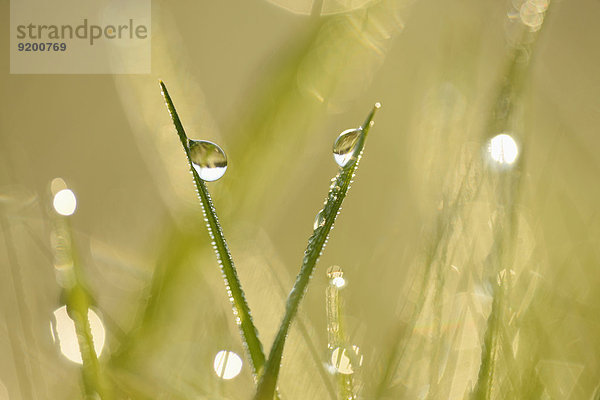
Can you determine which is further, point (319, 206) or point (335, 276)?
point (319, 206)

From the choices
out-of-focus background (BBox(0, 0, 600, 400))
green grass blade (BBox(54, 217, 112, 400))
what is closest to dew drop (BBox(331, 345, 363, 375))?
out-of-focus background (BBox(0, 0, 600, 400))

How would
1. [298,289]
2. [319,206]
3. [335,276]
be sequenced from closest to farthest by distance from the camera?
[298,289]
[335,276]
[319,206]

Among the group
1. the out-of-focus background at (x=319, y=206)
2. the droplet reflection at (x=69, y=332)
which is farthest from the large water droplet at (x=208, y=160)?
the droplet reflection at (x=69, y=332)

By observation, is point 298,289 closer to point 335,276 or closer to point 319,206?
point 335,276

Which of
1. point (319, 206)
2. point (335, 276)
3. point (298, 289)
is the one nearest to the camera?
point (298, 289)

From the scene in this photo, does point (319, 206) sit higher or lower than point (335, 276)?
higher

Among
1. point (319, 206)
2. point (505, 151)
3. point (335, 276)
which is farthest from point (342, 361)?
point (319, 206)

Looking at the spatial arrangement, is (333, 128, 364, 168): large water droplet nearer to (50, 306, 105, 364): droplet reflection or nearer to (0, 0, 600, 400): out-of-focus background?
(0, 0, 600, 400): out-of-focus background

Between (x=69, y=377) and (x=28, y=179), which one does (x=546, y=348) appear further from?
(x=28, y=179)
